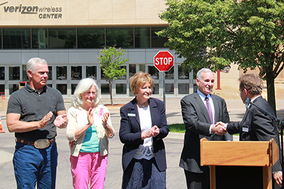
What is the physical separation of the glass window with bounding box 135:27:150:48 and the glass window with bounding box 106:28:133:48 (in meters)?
0.61

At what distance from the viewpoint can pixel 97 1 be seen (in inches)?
1230

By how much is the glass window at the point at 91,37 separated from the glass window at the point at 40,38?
147 inches

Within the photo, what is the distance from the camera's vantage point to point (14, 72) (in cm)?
3388

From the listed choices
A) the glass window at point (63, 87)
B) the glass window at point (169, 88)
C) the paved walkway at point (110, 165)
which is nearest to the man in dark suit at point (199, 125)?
the paved walkway at point (110, 165)

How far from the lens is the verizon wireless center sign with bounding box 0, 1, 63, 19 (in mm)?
31547

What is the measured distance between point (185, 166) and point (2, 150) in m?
7.34

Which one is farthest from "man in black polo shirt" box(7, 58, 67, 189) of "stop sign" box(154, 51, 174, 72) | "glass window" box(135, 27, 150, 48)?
"glass window" box(135, 27, 150, 48)

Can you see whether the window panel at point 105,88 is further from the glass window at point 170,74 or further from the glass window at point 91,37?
the glass window at point 170,74

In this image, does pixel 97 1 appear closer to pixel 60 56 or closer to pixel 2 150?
pixel 60 56

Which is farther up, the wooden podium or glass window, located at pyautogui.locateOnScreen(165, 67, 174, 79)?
glass window, located at pyautogui.locateOnScreen(165, 67, 174, 79)

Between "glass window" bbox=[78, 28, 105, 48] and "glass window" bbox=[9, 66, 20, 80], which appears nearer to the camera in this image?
"glass window" bbox=[78, 28, 105, 48]

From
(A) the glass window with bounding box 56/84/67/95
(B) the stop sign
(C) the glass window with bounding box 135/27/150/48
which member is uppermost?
(C) the glass window with bounding box 135/27/150/48

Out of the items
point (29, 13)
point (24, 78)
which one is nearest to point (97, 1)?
point (29, 13)

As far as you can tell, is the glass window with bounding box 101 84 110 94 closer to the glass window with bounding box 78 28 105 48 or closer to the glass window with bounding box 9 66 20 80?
the glass window with bounding box 78 28 105 48
